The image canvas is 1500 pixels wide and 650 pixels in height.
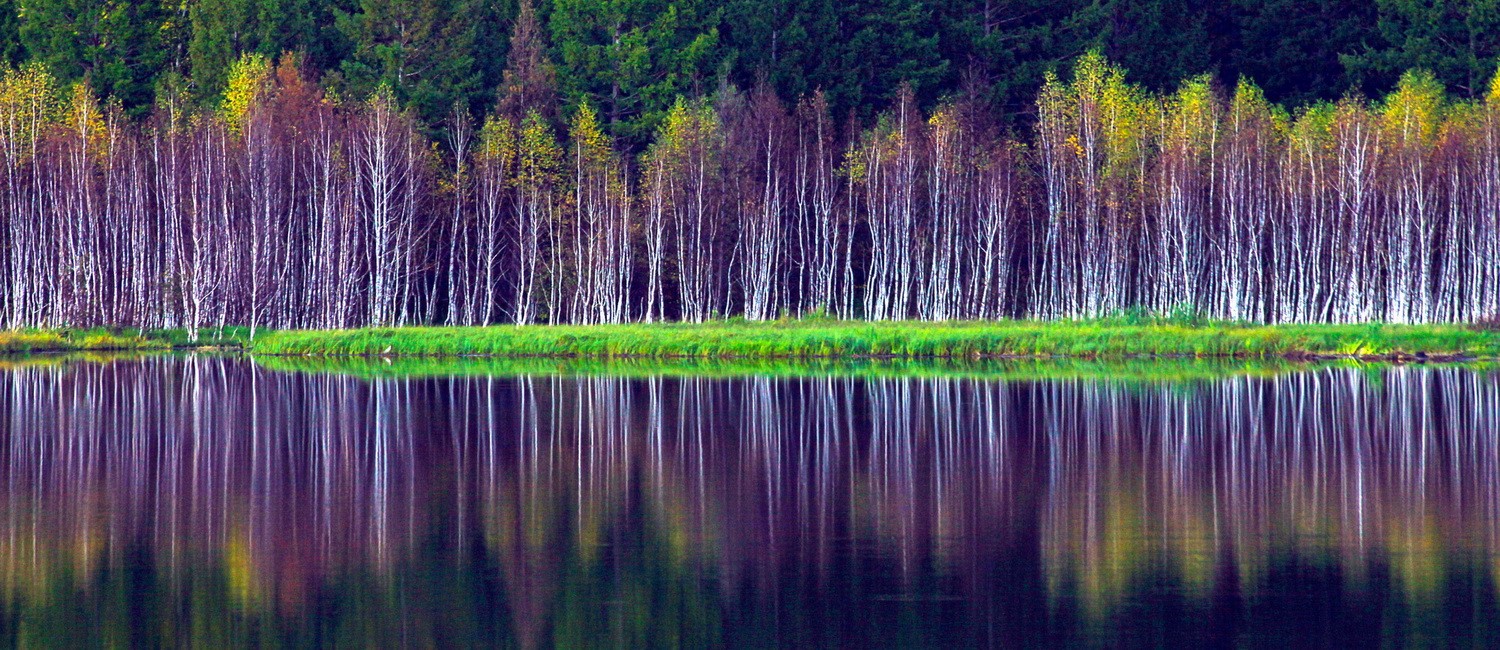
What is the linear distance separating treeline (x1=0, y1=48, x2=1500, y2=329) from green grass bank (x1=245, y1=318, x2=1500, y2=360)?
487cm

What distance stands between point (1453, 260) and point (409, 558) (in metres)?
36.8

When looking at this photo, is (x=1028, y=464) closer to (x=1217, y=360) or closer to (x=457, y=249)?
(x=1217, y=360)

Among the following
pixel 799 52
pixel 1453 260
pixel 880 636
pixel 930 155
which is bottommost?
pixel 880 636

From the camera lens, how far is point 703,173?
5119 centimetres

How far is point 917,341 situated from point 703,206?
507 inches

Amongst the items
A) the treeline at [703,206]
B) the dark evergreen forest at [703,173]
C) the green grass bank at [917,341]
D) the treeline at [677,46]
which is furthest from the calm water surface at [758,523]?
the treeline at [677,46]

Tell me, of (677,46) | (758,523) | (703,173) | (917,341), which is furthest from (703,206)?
(758,523)

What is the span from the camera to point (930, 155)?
5075cm

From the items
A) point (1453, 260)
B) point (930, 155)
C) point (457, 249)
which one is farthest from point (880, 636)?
point (457, 249)

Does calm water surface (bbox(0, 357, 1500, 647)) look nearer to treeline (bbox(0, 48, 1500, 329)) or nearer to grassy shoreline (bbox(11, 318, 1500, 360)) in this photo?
grassy shoreline (bbox(11, 318, 1500, 360))

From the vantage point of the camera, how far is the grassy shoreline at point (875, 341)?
38.4 m

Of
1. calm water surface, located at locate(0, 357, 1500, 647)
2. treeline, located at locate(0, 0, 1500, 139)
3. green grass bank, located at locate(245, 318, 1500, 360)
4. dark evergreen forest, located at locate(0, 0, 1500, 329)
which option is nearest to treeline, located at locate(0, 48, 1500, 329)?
dark evergreen forest, located at locate(0, 0, 1500, 329)

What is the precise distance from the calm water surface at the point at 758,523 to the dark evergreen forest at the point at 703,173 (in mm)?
20806

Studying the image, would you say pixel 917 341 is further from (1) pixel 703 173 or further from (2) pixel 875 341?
(1) pixel 703 173
